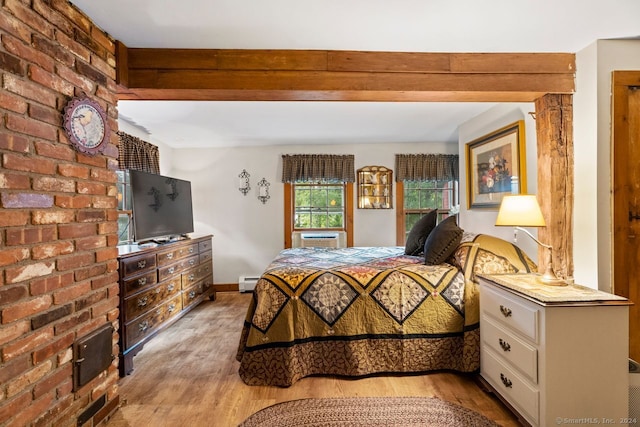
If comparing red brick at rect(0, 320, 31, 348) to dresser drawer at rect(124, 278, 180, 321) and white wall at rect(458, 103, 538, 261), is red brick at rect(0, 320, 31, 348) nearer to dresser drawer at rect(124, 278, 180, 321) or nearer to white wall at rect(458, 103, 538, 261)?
dresser drawer at rect(124, 278, 180, 321)

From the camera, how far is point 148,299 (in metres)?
2.74

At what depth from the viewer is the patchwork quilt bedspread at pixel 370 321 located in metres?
2.22

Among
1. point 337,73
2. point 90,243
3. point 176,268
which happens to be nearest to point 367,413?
point 90,243

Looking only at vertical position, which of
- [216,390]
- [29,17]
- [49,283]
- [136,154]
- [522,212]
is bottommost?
[216,390]

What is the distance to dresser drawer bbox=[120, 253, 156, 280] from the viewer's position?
2.34 metres

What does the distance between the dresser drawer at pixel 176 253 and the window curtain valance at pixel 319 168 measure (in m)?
1.74

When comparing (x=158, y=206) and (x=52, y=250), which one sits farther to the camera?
(x=158, y=206)

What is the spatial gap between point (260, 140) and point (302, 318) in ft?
9.95

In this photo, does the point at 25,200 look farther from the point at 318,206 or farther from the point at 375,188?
the point at 375,188

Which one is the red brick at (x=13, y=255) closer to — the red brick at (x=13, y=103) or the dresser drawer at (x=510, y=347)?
the red brick at (x=13, y=103)

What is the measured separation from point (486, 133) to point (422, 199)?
68.2 inches

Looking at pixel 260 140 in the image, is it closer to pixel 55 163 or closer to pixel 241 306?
pixel 241 306

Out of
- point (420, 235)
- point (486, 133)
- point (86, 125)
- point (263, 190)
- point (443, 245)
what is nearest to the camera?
point (86, 125)

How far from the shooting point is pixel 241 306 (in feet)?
13.4
